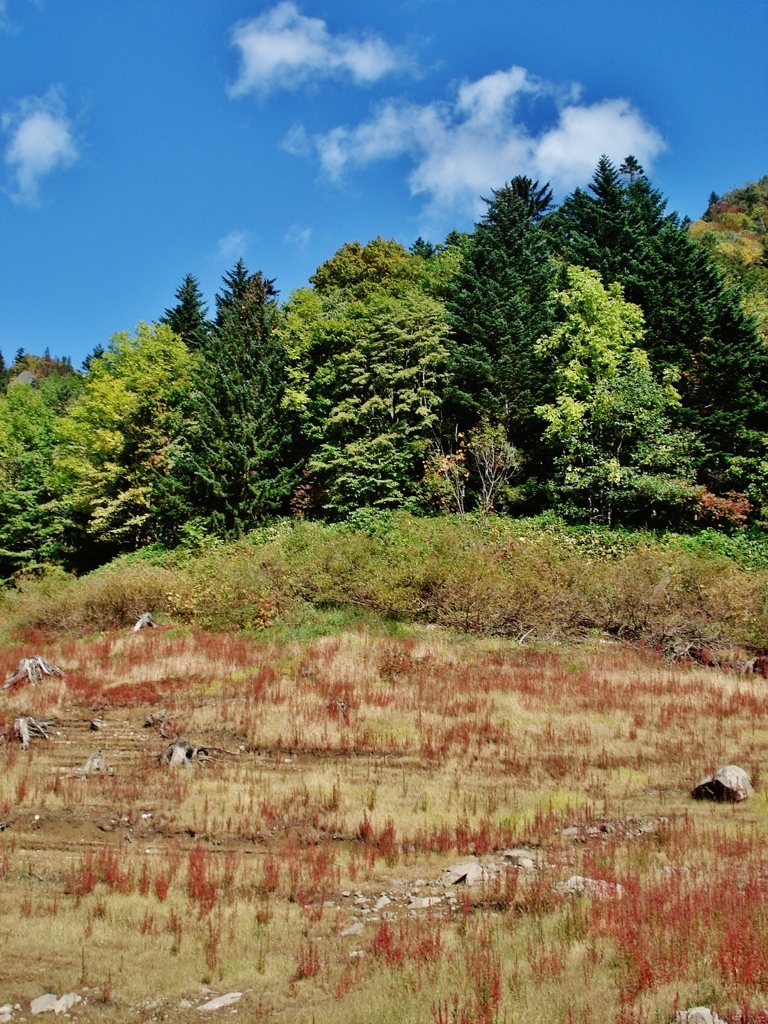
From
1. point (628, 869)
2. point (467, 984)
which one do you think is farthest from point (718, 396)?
point (467, 984)

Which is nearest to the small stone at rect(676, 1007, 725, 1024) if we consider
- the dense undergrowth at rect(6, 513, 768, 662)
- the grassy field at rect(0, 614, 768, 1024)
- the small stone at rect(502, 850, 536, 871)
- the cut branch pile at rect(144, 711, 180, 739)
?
the grassy field at rect(0, 614, 768, 1024)

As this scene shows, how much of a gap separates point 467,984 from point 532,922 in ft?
4.55

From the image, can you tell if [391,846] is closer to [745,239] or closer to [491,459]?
[491,459]

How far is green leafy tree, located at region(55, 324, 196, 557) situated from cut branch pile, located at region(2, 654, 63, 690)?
19.6 m

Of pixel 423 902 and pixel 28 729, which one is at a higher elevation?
pixel 28 729

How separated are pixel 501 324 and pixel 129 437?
73.3 feet

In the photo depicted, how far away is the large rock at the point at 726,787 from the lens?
10.1 metres

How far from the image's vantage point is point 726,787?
399 inches

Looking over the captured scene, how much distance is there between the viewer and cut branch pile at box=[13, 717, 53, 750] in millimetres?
13820

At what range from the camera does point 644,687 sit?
16.9 m

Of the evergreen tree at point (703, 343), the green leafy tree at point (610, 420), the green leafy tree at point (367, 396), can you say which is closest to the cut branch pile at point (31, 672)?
the green leafy tree at point (367, 396)

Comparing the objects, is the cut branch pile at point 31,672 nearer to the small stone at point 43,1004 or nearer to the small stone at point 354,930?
the small stone at point 43,1004

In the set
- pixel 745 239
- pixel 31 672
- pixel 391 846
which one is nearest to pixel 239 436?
pixel 31 672

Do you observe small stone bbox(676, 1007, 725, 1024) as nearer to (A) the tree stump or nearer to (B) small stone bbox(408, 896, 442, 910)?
(B) small stone bbox(408, 896, 442, 910)
